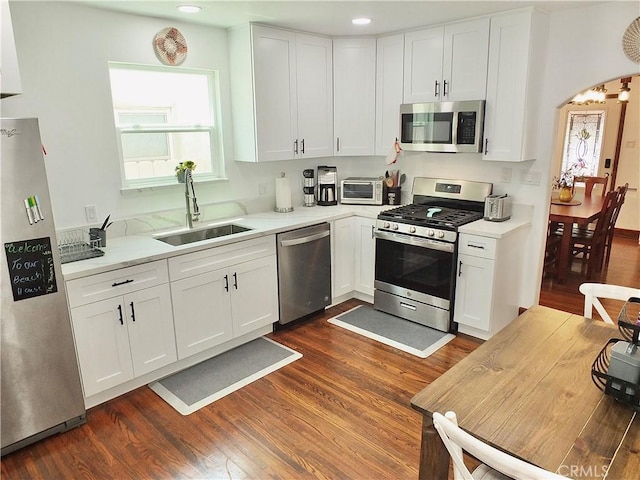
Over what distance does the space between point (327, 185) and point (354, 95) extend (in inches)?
34.2

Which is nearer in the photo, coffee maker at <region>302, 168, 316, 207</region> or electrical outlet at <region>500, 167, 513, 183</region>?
electrical outlet at <region>500, 167, 513, 183</region>

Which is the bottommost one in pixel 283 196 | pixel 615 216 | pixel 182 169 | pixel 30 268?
pixel 615 216

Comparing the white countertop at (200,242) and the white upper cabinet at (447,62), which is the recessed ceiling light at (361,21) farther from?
the white countertop at (200,242)

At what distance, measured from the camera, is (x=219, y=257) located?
3197 mm

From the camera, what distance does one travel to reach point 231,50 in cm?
367

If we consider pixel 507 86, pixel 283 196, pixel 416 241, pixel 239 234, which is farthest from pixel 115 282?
pixel 507 86

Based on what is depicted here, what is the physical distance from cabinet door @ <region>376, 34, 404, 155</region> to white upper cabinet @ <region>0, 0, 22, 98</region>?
286 centimetres

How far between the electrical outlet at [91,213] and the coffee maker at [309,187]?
1.90m

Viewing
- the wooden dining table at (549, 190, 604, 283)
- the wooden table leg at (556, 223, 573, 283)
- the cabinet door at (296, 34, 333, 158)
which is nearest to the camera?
the cabinet door at (296, 34, 333, 158)

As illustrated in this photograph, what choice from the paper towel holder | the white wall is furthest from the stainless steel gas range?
the paper towel holder

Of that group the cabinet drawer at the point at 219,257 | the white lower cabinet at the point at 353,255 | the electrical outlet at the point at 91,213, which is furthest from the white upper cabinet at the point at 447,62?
the electrical outlet at the point at 91,213

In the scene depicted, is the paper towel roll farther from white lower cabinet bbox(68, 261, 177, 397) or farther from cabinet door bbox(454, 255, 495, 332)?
cabinet door bbox(454, 255, 495, 332)

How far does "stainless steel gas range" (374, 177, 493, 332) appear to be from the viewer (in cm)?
356

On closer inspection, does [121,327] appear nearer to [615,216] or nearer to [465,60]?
[465,60]
